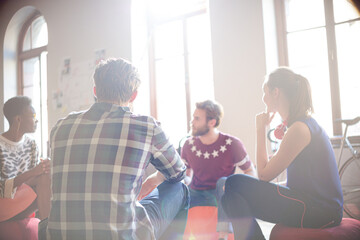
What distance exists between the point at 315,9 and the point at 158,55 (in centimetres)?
186

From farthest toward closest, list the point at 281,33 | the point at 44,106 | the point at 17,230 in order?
the point at 44,106 → the point at 281,33 → the point at 17,230

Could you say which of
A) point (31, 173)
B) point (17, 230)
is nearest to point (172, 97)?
point (31, 173)

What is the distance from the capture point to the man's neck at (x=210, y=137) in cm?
206

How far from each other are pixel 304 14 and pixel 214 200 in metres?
2.18

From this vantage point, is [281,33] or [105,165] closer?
[105,165]

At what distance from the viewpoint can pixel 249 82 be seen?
117 inches

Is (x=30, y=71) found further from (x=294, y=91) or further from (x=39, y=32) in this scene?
(x=294, y=91)

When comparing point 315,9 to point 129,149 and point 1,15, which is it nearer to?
point 129,149

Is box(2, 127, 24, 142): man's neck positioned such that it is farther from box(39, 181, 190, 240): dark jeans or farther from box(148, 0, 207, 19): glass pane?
box(148, 0, 207, 19): glass pane

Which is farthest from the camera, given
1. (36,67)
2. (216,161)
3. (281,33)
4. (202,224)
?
(36,67)

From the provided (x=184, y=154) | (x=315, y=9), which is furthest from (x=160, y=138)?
(x=315, y=9)

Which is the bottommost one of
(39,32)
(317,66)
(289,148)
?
(289,148)

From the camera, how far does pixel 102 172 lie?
0.99 m

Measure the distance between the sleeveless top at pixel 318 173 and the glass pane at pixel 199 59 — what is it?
2.35 metres
